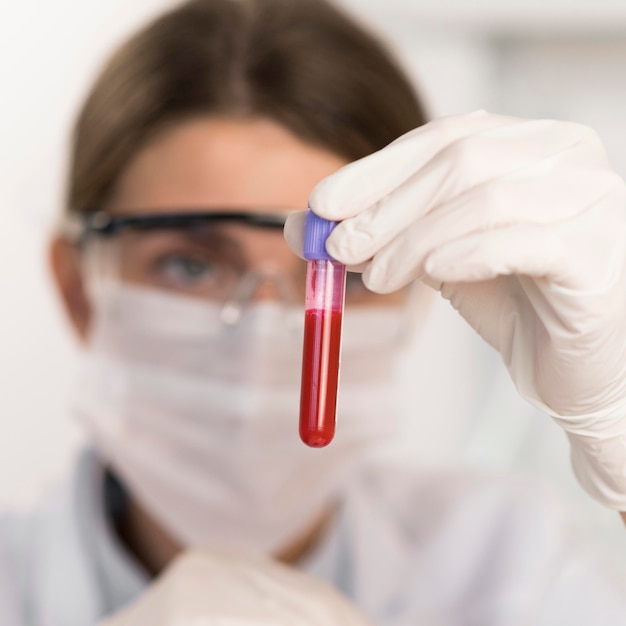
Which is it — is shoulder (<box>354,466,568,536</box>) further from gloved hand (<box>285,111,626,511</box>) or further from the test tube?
the test tube

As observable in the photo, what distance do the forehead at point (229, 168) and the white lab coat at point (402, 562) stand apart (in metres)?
0.49

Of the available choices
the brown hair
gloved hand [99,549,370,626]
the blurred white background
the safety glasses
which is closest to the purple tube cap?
gloved hand [99,549,370,626]

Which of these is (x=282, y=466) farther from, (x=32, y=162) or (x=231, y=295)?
(x=32, y=162)

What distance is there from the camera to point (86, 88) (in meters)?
1.68

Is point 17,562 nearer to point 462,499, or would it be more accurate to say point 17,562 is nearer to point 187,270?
point 187,270

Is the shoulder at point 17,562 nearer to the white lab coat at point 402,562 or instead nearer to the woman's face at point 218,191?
the white lab coat at point 402,562

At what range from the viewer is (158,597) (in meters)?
0.80

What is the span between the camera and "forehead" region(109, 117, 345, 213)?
3.81 feet

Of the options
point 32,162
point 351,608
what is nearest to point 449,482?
point 351,608

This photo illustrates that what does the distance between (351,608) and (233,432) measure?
0.35m

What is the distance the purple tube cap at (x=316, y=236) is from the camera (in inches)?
24.7

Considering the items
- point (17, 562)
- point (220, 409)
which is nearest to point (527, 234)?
point (220, 409)

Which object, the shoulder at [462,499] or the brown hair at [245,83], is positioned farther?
the shoulder at [462,499]

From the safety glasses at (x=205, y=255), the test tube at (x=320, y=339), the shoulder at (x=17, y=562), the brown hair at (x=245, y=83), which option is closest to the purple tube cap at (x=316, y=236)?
the test tube at (x=320, y=339)
